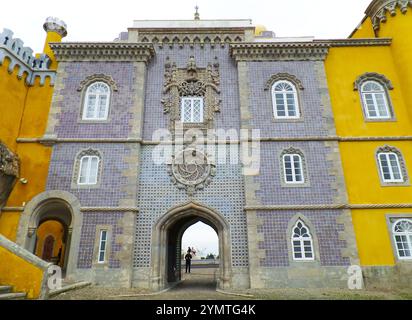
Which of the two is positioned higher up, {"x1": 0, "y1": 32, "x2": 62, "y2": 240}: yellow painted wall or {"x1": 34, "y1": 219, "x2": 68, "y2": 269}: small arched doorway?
{"x1": 0, "y1": 32, "x2": 62, "y2": 240}: yellow painted wall

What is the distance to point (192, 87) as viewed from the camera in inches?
556

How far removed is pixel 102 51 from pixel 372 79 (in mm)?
12749

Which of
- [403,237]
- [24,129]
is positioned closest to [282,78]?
[403,237]

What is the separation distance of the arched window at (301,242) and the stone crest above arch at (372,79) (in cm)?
696

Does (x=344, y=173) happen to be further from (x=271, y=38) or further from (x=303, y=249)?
(x=271, y=38)

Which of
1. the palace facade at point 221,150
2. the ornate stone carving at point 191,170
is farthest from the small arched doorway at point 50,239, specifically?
the ornate stone carving at point 191,170

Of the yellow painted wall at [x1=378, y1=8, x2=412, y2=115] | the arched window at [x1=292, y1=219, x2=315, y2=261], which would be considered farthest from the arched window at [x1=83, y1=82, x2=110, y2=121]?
the yellow painted wall at [x1=378, y1=8, x2=412, y2=115]

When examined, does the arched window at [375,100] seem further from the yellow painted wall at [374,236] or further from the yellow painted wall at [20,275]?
the yellow painted wall at [20,275]

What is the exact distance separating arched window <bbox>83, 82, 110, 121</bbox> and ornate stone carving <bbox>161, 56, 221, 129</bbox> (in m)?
2.64

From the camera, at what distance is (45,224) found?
18.6 m

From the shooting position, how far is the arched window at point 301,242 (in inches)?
448

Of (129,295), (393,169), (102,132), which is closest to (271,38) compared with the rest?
(393,169)

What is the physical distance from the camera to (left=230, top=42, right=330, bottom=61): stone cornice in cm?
1430

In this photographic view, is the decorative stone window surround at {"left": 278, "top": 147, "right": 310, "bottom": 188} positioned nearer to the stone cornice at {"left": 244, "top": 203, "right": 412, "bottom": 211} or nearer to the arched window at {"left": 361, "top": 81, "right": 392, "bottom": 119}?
the stone cornice at {"left": 244, "top": 203, "right": 412, "bottom": 211}
